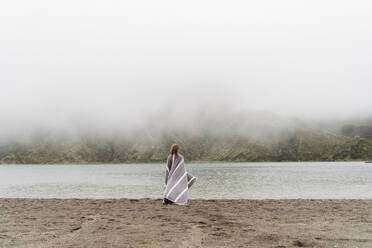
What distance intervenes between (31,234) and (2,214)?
5.43 metres

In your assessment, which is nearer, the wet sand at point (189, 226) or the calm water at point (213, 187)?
the wet sand at point (189, 226)

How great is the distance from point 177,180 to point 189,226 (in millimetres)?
4486

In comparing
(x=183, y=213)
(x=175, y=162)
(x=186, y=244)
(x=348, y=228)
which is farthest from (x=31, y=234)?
(x=348, y=228)

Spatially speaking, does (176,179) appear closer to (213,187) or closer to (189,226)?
(189,226)

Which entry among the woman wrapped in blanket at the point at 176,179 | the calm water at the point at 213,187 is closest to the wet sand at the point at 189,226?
the woman wrapped in blanket at the point at 176,179

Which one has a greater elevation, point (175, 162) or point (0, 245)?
point (175, 162)

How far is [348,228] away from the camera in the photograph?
1044 centimetres

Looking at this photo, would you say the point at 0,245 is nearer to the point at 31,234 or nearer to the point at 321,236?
the point at 31,234

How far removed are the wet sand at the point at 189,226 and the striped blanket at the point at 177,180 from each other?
51 centimetres

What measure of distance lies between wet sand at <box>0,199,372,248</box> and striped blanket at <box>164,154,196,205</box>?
19.9 inches

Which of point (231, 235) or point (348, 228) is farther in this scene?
→ point (348, 228)

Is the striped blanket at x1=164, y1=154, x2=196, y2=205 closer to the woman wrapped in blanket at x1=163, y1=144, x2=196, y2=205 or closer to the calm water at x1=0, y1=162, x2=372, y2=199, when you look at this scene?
the woman wrapped in blanket at x1=163, y1=144, x2=196, y2=205

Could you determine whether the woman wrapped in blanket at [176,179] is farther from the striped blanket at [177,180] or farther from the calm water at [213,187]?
the calm water at [213,187]

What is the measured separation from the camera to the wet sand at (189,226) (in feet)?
28.7
